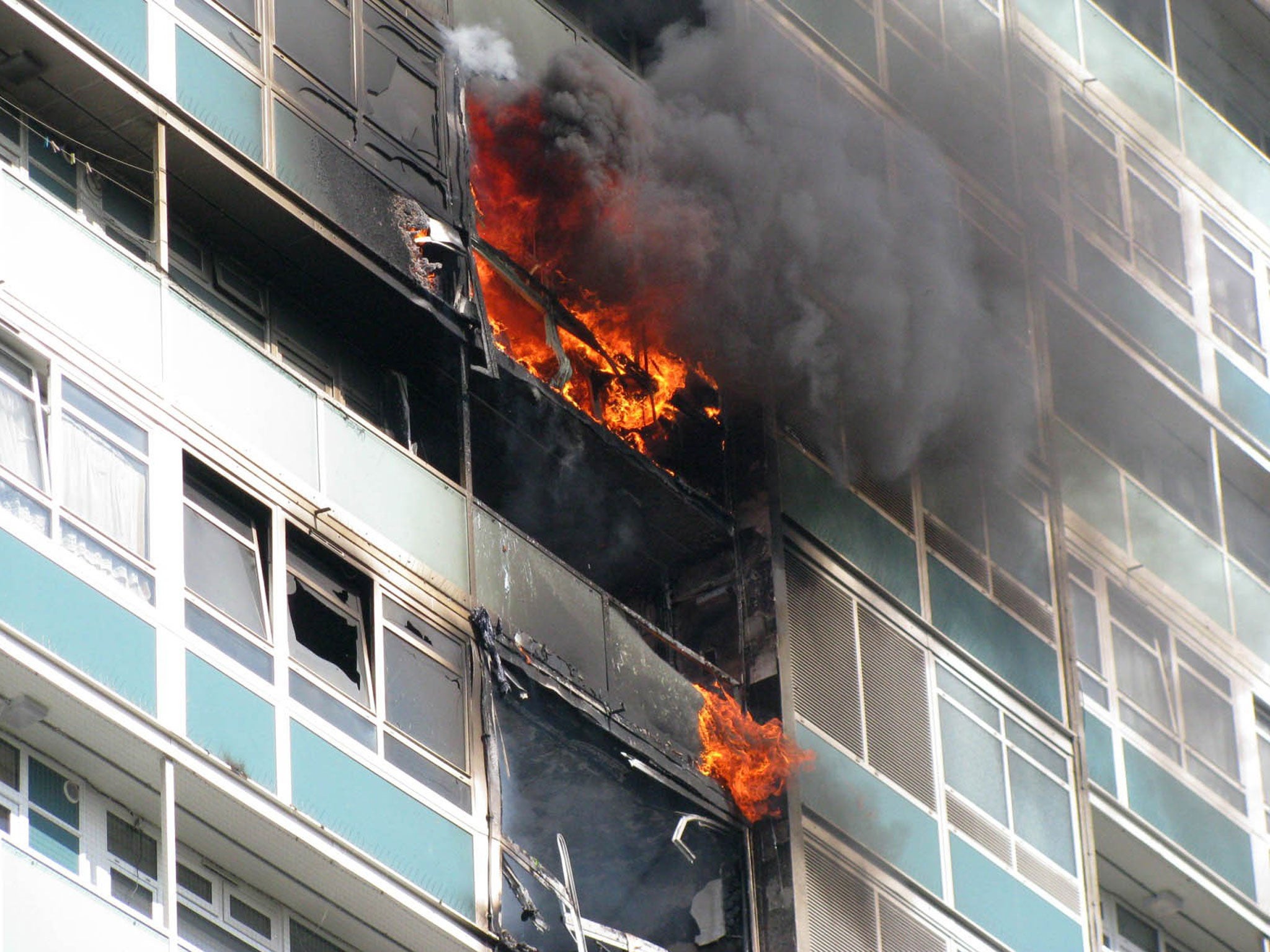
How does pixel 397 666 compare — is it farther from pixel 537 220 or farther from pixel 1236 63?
pixel 1236 63

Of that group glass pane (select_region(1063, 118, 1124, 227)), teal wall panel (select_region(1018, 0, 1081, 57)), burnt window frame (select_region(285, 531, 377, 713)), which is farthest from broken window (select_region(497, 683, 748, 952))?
teal wall panel (select_region(1018, 0, 1081, 57))

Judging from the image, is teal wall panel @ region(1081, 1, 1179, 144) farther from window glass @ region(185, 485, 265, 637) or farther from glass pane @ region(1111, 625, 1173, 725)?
window glass @ region(185, 485, 265, 637)

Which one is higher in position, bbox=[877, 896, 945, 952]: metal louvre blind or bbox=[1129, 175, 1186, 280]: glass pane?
bbox=[1129, 175, 1186, 280]: glass pane

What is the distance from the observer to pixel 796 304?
2356cm

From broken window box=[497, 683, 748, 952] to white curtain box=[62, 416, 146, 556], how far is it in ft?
12.7

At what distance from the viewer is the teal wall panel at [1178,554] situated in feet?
87.9

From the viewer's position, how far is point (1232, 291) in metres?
29.9

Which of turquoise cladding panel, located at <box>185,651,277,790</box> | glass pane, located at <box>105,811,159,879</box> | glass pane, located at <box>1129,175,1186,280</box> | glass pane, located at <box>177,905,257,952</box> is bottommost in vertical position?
glass pane, located at <box>177,905,257,952</box>

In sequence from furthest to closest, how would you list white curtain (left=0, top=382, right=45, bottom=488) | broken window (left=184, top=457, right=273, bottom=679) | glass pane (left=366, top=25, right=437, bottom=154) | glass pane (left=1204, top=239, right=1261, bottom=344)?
glass pane (left=1204, top=239, right=1261, bottom=344) < glass pane (left=366, top=25, right=437, bottom=154) < broken window (left=184, top=457, right=273, bottom=679) < white curtain (left=0, top=382, right=45, bottom=488)

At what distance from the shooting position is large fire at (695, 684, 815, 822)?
20547 mm

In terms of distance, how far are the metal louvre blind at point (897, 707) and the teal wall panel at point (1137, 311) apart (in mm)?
6439

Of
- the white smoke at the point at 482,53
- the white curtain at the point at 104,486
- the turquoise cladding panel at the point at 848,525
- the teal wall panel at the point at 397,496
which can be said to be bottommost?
the white curtain at the point at 104,486

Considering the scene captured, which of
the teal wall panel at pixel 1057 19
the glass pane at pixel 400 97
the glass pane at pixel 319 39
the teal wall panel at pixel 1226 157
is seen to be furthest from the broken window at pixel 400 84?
the teal wall panel at pixel 1226 157

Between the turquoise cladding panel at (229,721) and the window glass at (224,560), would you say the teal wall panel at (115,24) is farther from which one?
the turquoise cladding panel at (229,721)
